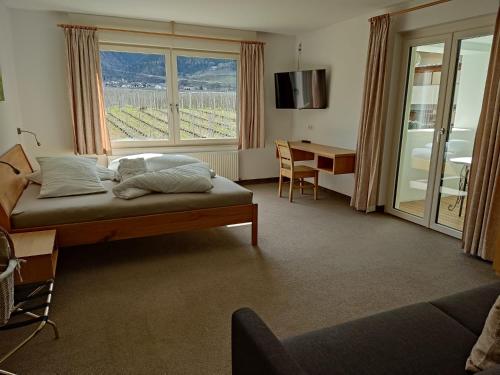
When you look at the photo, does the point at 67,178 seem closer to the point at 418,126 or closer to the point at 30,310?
the point at 30,310

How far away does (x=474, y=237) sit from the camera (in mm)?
3061

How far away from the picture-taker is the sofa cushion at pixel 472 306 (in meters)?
1.49

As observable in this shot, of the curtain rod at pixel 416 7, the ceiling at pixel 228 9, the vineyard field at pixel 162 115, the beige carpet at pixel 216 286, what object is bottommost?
the beige carpet at pixel 216 286

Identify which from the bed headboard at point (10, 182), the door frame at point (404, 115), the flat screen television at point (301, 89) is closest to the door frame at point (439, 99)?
the door frame at point (404, 115)

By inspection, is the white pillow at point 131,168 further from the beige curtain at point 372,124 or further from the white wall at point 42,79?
the beige curtain at point 372,124

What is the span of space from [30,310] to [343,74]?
444 cm

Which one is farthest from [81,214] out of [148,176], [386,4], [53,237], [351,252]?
[386,4]

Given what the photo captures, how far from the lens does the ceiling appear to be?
3826 mm

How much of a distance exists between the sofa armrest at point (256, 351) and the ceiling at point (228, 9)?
3555 mm

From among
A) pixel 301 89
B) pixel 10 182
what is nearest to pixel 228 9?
pixel 301 89

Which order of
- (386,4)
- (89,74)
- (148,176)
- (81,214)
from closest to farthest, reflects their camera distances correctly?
(81,214)
(148,176)
(386,4)
(89,74)

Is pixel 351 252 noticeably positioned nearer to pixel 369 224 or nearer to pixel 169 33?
pixel 369 224

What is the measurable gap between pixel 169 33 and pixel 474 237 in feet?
14.6

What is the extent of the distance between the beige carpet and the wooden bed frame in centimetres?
28
